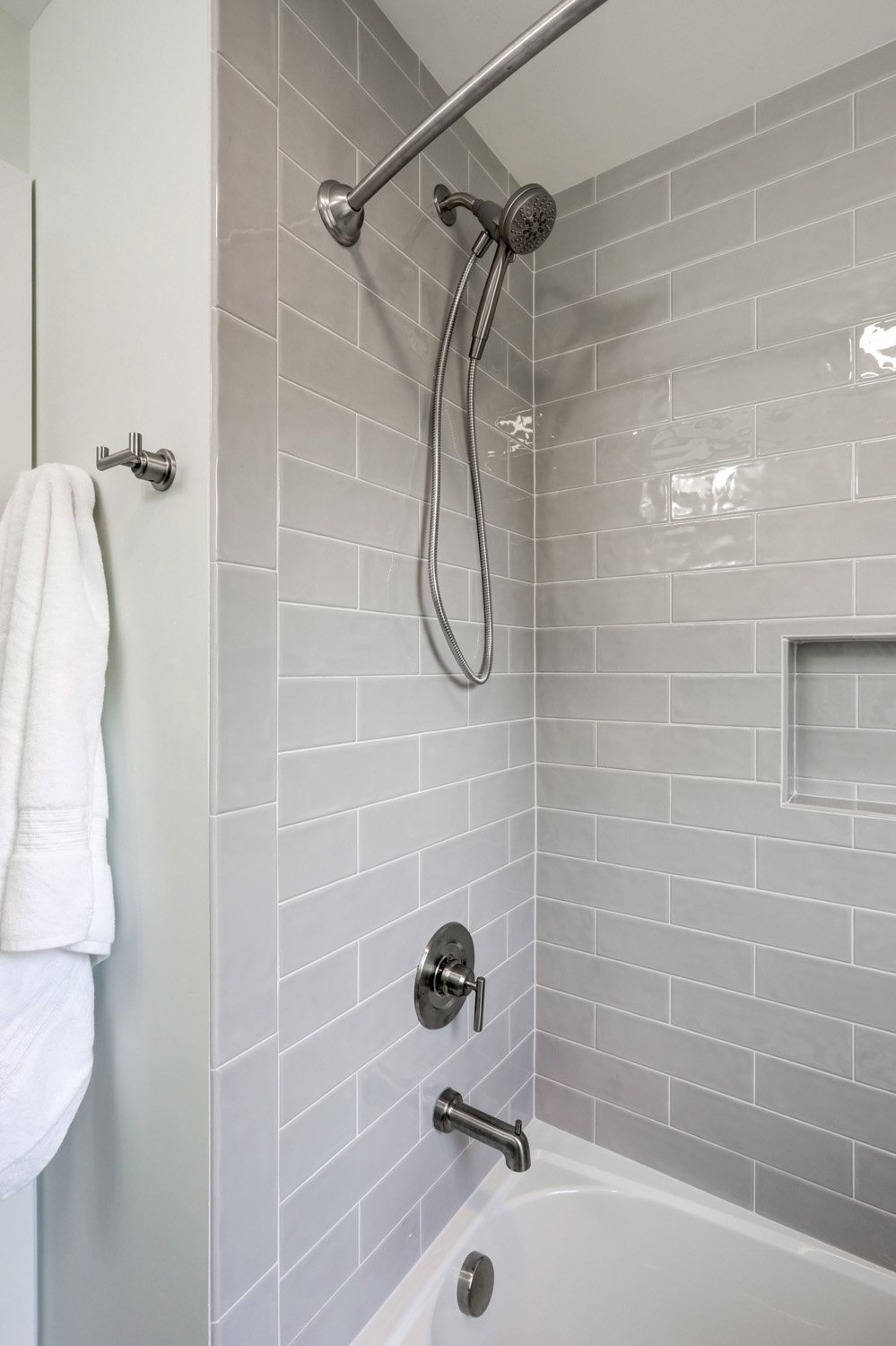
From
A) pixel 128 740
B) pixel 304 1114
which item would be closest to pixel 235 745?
pixel 128 740

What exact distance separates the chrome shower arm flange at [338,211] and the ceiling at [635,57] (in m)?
0.38

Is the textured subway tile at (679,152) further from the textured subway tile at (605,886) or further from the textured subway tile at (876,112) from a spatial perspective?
the textured subway tile at (605,886)

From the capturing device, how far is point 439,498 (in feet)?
3.85

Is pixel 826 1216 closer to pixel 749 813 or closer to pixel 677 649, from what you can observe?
pixel 749 813

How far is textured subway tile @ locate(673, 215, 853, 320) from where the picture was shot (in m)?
1.19

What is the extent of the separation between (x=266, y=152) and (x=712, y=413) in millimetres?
879

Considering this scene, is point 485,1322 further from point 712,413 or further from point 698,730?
point 712,413

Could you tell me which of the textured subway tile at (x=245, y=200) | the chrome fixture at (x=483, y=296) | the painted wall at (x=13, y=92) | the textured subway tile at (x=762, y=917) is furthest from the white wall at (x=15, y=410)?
the textured subway tile at (x=762, y=917)

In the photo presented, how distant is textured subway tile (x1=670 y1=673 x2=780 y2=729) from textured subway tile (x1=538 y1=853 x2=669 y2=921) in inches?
13.3

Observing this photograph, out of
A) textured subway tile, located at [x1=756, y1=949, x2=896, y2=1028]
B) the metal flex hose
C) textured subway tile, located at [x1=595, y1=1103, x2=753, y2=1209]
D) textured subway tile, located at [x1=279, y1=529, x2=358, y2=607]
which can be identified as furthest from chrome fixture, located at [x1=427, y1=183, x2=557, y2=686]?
textured subway tile, located at [x1=595, y1=1103, x2=753, y2=1209]

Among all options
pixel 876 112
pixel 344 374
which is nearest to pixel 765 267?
pixel 876 112

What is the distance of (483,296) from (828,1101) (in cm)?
154

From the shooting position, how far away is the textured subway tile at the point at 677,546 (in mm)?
1278

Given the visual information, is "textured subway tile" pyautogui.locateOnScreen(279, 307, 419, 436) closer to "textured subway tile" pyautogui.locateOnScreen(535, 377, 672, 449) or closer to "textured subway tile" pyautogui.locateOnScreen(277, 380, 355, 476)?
"textured subway tile" pyautogui.locateOnScreen(277, 380, 355, 476)
